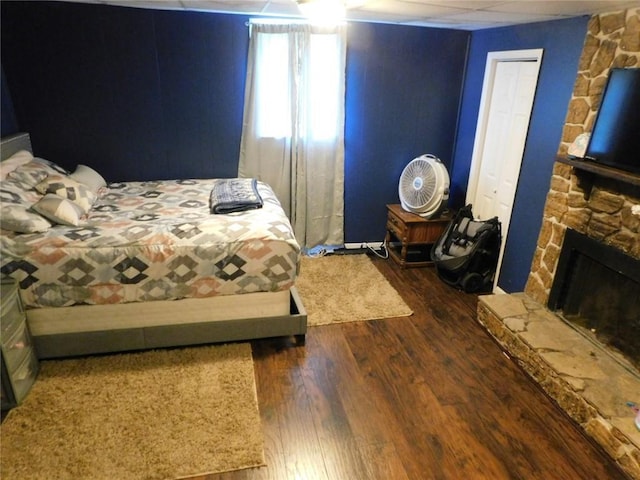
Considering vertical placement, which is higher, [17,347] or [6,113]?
[6,113]

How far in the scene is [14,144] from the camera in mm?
3092

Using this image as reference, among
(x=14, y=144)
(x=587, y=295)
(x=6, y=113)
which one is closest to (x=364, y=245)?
(x=587, y=295)

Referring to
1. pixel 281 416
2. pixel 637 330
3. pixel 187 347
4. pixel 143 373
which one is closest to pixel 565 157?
pixel 637 330

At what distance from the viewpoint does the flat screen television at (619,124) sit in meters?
2.18

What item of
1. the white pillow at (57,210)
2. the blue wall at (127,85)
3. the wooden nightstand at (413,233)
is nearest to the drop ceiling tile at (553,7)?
the wooden nightstand at (413,233)

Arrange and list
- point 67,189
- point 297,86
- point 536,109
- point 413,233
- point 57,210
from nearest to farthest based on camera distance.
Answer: point 57,210 → point 67,189 → point 536,109 → point 297,86 → point 413,233

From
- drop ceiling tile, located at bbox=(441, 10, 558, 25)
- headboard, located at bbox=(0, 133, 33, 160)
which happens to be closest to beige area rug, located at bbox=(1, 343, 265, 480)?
headboard, located at bbox=(0, 133, 33, 160)

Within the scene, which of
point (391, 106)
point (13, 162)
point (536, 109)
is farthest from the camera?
point (391, 106)

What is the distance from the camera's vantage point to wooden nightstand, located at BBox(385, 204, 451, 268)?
→ 3828mm

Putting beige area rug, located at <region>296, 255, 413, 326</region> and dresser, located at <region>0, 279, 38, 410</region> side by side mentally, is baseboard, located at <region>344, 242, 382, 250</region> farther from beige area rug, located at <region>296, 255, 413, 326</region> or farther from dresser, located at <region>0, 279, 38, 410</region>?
dresser, located at <region>0, 279, 38, 410</region>

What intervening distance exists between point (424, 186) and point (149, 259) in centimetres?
246

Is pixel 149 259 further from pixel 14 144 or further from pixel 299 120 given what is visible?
pixel 299 120

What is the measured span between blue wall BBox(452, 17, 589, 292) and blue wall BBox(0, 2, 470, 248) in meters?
0.48

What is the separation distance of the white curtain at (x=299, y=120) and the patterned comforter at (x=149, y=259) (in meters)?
1.22
